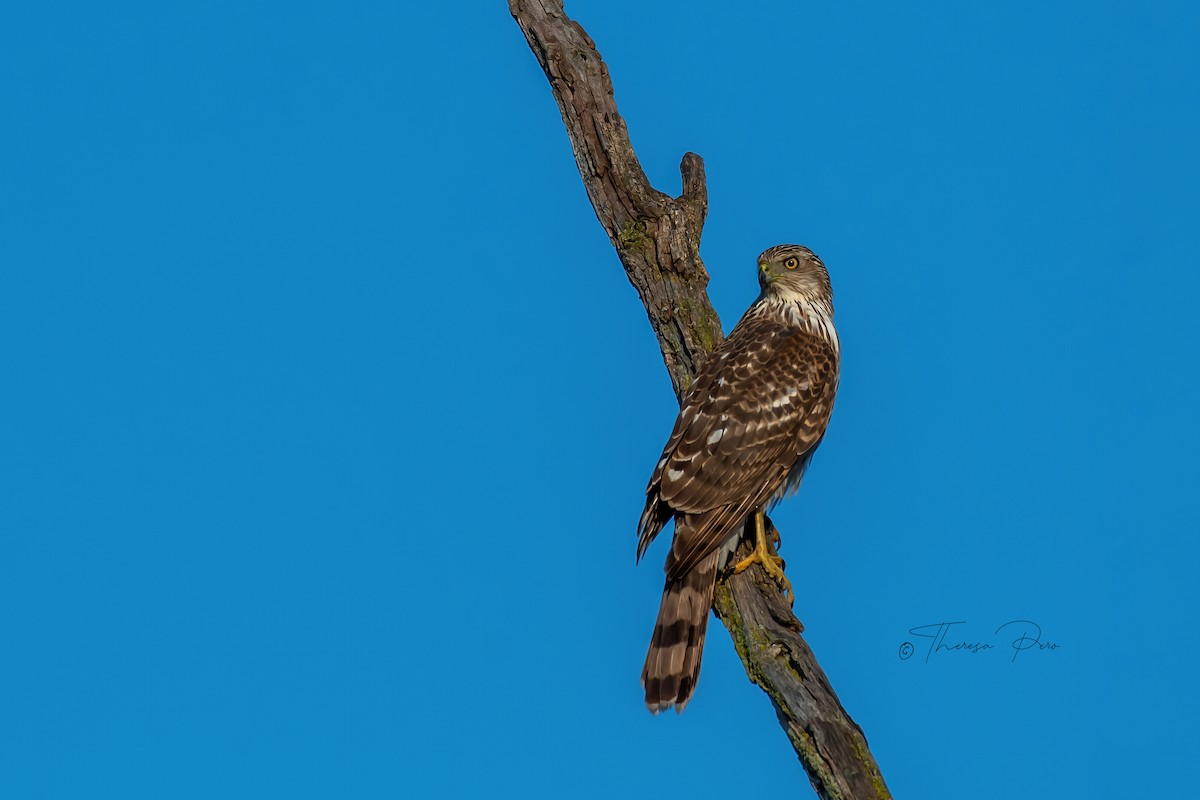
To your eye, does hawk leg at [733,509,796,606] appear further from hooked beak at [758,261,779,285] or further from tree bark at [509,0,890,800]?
hooked beak at [758,261,779,285]

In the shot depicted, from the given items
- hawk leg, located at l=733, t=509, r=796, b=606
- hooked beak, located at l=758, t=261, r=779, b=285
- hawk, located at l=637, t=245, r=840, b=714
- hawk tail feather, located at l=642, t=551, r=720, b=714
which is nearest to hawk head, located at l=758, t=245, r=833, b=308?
hooked beak, located at l=758, t=261, r=779, b=285

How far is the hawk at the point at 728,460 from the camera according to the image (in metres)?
6.59

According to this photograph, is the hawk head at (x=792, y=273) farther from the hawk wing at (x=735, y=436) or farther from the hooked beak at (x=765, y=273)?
the hawk wing at (x=735, y=436)

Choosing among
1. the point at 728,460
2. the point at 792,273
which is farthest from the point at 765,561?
the point at 792,273

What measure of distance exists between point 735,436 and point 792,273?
154 centimetres

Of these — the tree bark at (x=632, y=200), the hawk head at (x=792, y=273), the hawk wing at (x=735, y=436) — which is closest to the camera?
the hawk wing at (x=735, y=436)

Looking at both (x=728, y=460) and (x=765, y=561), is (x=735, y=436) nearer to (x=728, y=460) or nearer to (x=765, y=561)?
(x=728, y=460)

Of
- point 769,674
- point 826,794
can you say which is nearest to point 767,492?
point 769,674

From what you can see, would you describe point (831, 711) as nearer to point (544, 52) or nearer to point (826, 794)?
point (826, 794)

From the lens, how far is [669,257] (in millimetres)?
7480

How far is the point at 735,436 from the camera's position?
23.5ft

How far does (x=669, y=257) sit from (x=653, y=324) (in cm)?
46

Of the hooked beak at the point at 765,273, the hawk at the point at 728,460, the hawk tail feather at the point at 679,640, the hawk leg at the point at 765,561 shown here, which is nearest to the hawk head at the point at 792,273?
the hooked beak at the point at 765,273

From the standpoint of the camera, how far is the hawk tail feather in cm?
649
